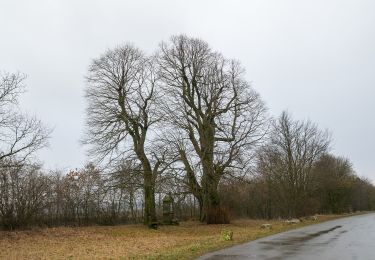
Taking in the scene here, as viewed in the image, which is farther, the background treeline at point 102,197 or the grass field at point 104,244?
the background treeline at point 102,197

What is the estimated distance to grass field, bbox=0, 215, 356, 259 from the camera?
17.8 meters

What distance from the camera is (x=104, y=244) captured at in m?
23.3

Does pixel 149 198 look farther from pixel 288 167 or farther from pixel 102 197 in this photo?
pixel 288 167

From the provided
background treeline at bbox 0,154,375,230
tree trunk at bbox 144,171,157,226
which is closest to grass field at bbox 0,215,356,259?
tree trunk at bbox 144,171,157,226

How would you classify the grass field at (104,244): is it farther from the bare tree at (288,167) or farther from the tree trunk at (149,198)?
the bare tree at (288,167)

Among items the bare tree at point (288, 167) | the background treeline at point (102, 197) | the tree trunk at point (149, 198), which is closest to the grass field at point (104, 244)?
the tree trunk at point (149, 198)

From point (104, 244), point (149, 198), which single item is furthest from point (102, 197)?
point (104, 244)

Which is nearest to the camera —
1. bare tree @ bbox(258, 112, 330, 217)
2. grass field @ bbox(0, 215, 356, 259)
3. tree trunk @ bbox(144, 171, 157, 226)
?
grass field @ bbox(0, 215, 356, 259)

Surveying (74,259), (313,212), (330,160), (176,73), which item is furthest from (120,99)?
(330,160)

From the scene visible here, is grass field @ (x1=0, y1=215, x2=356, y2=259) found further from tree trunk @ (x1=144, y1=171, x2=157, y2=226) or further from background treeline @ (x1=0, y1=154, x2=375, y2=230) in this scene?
background treeline @ (x1=0, y1=154, x2=375, y2=230)

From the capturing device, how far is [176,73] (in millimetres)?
40781

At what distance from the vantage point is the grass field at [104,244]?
1778 cm

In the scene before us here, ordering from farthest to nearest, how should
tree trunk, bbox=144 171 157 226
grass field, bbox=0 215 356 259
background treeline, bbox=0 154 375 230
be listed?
tree trunk, bbox=144 171 157 226, background treeline, bbox=0 154 375 230, grass field, bbox=0 215 356 259

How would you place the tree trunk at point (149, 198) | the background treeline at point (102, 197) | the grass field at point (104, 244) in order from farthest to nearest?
the tree trunk at point (149, 198) → the background treeline at point (102, 197) → the grass field at point (104, 244)
